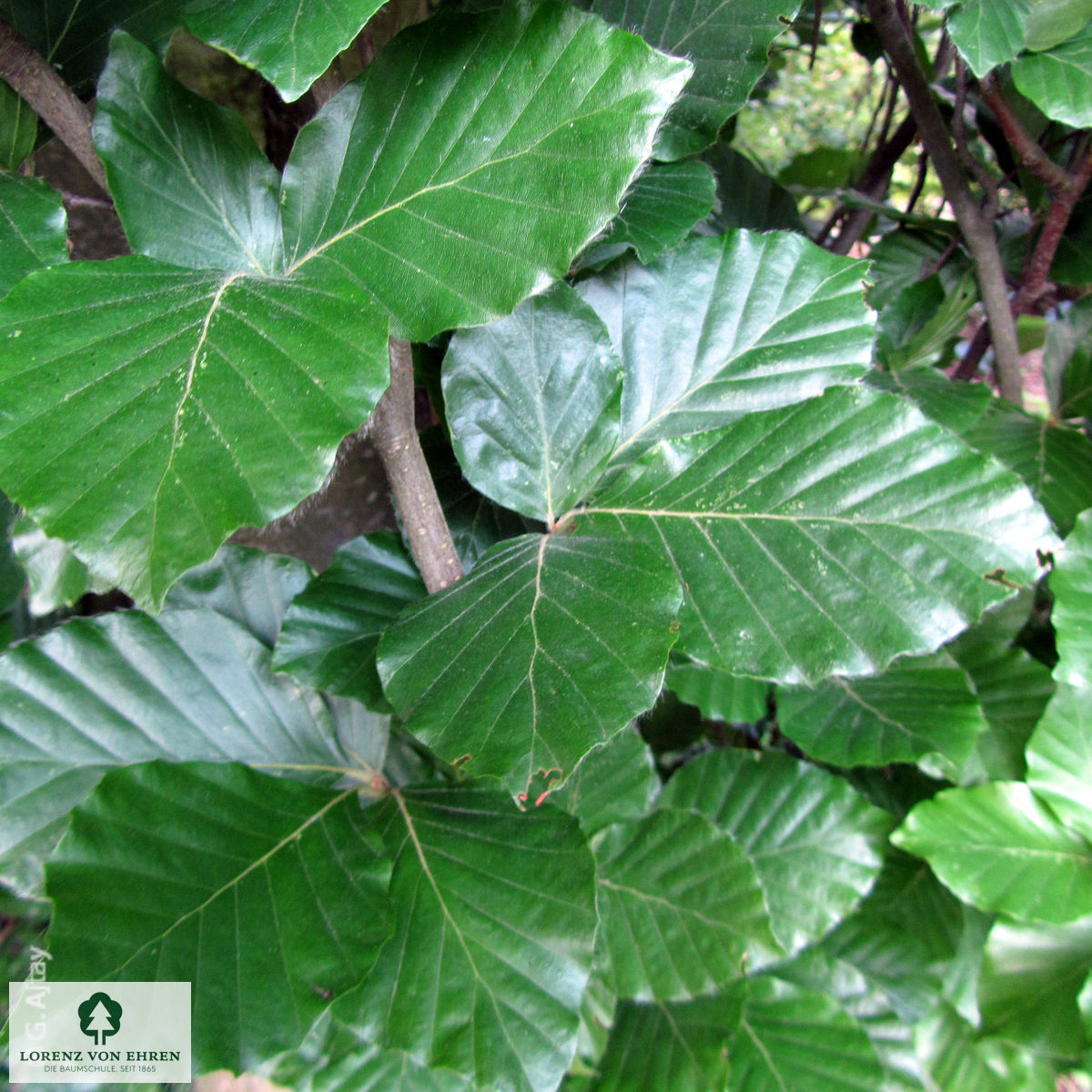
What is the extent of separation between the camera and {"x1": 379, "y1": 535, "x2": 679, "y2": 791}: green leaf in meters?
0.31

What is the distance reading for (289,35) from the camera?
10.6 inches

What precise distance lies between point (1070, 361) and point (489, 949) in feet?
2.82

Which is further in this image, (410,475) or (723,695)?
(723,695)

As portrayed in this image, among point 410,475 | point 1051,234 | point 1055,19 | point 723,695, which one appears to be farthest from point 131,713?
point 1051,234

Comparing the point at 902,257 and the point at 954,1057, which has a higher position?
the point at 902,257

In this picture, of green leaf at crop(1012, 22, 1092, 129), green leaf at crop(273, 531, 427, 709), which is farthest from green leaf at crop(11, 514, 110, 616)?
green leaf at crop(1012, 22, 1092, 129)

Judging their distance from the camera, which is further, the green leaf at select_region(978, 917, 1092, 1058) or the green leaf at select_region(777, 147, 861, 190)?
the green leaf at select_region(777, 147, 861, 190)

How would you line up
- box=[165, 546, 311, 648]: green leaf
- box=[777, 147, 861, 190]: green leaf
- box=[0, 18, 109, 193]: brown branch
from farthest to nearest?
box=[777, 147, 861, 190]: green leaf < box=[165, 546, 311, 648]: green leaf < box=[0, 18, 109, 193]: brown branch

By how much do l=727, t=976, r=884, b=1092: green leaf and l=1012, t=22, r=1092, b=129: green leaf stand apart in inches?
31.2

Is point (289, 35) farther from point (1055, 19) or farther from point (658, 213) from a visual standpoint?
point (1055, 19)

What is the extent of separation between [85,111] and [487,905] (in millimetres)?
489

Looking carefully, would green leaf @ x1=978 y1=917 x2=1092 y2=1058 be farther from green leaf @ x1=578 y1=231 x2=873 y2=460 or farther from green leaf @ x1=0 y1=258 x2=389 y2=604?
green leaf @ x1=0 y1=258 x2=389 y2=604

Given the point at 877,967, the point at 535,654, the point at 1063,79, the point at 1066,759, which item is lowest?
the point at 877,967

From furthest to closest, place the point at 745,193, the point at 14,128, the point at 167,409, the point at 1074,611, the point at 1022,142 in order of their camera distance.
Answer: the point at 745,193
the point at 1022,142
the point at 1074,611
the point at 14,128
the point at 167,409
